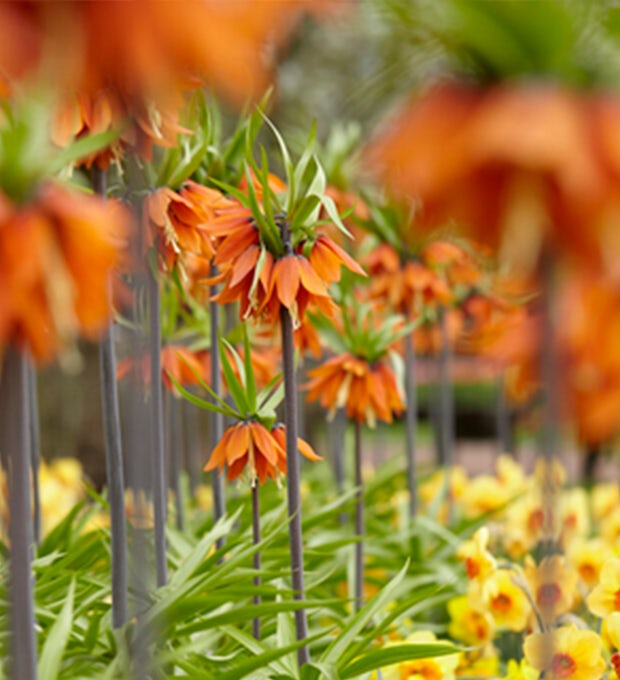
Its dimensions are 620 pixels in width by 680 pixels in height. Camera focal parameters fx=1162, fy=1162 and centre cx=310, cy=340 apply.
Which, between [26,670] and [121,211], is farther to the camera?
[121,211]

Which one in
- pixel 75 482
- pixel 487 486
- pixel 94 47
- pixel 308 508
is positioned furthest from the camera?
pixel 75 482

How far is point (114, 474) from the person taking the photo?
5.84 ft

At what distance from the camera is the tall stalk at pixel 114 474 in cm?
172

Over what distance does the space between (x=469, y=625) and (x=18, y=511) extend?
4.81 feet

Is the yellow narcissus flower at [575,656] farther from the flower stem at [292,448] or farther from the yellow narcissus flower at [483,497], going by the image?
the yellow narcissus flower at [483,497]

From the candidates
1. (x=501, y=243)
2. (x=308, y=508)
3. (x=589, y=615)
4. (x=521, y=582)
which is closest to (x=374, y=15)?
(x=501, y=243)

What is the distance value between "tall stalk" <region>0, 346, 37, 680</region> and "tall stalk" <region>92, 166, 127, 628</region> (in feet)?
2.10

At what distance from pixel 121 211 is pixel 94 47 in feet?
3.63

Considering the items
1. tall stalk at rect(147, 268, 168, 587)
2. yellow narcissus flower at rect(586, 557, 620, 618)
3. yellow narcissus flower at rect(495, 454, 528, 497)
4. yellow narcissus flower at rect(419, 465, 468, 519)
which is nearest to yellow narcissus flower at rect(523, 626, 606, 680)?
yellow narcissus flower at rect(586, 557, 620, 618)

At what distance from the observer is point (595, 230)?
2.56ft

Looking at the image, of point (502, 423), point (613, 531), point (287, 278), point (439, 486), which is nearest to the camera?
point (287, 278)

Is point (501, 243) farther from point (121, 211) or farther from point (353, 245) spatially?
point (353, 245)

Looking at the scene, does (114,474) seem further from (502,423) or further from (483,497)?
(502,423)

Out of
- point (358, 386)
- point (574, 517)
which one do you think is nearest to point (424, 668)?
point (358, 386)
